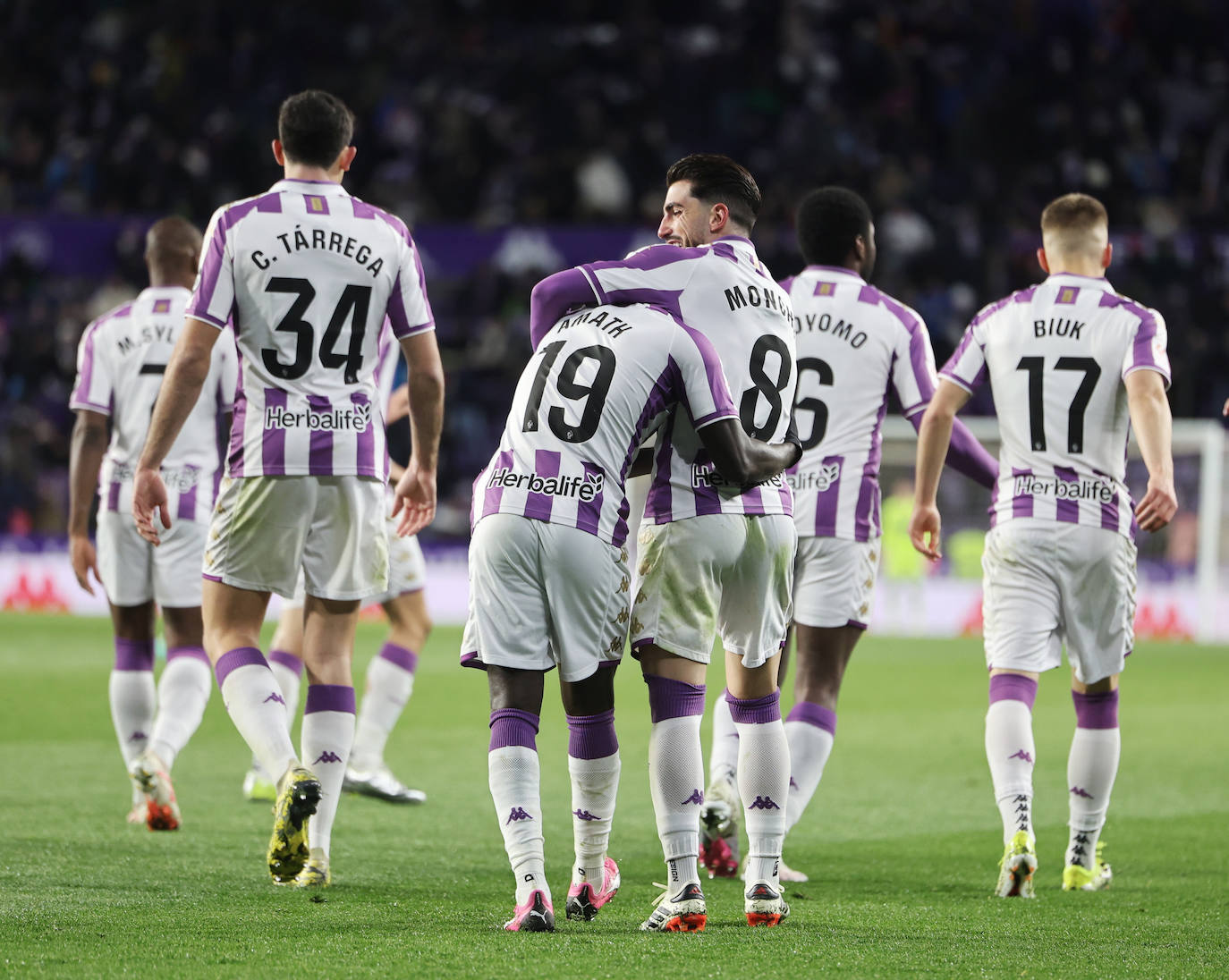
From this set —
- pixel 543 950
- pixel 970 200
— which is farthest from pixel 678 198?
pixel 970 200

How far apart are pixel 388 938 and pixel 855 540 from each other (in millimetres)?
2308

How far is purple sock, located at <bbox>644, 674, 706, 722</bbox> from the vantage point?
414 centimetres

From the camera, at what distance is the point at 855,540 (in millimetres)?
5555

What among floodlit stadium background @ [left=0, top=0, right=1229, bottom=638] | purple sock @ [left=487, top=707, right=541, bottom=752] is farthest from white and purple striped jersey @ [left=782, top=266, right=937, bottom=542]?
floodlit stadium background @ [left=0, top=0, right=1229, bottom=638]

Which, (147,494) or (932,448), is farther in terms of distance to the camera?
(932,448)

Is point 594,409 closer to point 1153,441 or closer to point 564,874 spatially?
point 564,874

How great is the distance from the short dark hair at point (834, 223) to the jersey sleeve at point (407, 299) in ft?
4.74

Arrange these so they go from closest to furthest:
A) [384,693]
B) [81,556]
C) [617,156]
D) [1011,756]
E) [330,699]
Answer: [330,699], [1011,756], [81,556], [384,693], [617,156]

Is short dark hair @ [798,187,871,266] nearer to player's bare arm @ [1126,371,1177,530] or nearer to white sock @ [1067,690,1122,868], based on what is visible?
player's bare arm @ [1126,371,1177,530]

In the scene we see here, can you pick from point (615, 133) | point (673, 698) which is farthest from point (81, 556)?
point (615, 133)

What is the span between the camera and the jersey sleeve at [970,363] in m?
5.36

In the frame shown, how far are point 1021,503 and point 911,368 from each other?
654mm

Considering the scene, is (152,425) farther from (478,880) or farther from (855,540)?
(855,540)

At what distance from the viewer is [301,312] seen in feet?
15.9
